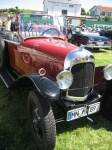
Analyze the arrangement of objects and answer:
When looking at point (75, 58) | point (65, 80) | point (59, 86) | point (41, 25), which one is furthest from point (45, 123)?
point (41, 25)

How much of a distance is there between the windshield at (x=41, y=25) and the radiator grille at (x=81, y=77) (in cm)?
154

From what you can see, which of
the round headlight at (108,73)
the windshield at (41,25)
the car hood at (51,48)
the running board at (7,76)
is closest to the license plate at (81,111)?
the round headlight at (108,73)

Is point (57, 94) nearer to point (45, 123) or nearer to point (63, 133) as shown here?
point (45, 123)

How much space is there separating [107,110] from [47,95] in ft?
4.86

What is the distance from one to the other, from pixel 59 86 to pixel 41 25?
6.87 feet

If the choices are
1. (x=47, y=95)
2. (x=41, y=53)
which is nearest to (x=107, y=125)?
(x=47, y=95)

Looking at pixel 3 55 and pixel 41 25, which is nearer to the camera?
pixel 41 25

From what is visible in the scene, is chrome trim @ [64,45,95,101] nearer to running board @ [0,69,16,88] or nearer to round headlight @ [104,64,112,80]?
round headlight @ [104,64,112,80]

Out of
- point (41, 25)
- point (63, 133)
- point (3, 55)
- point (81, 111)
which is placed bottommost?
point (63, 133)

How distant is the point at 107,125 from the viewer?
2.95 m

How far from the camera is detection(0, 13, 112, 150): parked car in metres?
2.13

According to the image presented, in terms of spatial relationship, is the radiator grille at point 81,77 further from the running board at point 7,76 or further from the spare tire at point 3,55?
A: the spare tire at point 3,55

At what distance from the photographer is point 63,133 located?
2.70m

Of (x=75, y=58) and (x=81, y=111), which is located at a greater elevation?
(x=75, y=58)
